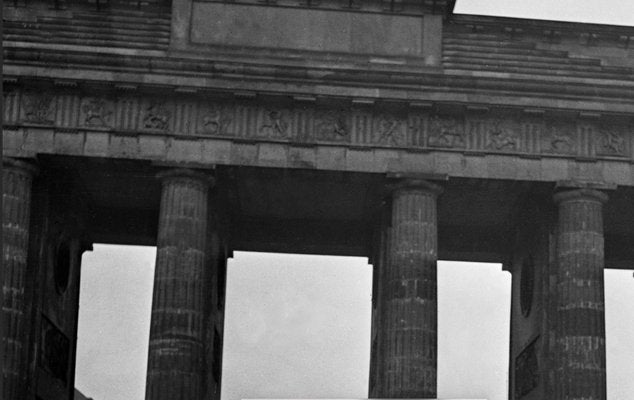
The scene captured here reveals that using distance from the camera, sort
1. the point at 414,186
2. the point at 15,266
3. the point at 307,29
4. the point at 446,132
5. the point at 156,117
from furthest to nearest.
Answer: the point at 307,29, the point at 446,132, the point at 414,186, the point at 156,117, the point at 15,266

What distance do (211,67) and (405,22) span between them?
754 cm

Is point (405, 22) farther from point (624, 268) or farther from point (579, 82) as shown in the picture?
point (624, 268)

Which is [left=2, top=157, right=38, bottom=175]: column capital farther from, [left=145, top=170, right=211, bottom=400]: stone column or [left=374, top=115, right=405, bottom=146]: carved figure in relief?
[left=374, top=115, right=405, bottom=146]: carved figure in relief

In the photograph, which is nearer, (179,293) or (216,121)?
(179,293)

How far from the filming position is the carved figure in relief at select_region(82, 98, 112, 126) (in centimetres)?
3394

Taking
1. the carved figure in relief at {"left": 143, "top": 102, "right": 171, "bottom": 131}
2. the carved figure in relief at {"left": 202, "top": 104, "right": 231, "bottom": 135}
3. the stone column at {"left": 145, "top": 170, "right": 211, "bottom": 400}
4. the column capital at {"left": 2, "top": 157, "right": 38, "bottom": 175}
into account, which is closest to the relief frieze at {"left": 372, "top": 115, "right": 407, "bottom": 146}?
the carved figure in relief at {"left": 202, "top": 104, "right": 231, "bottom": 135}

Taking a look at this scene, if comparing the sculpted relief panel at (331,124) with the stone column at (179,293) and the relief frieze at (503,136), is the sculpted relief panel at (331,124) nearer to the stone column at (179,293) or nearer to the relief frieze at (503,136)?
the relief frieze at (503,136)

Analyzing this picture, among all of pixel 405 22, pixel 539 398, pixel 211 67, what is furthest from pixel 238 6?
pixel 539 398

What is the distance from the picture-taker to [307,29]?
120ft

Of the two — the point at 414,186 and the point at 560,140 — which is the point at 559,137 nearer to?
the point at 560,140

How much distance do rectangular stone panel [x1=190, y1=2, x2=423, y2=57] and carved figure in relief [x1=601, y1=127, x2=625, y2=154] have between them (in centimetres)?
702

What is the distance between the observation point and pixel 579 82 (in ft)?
114

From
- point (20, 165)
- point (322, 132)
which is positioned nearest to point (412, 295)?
point (322, 132)

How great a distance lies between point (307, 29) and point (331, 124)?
4.24 metres
